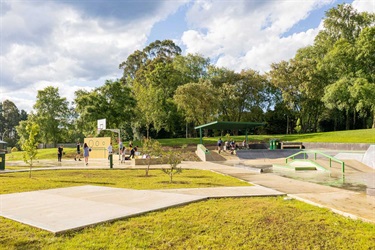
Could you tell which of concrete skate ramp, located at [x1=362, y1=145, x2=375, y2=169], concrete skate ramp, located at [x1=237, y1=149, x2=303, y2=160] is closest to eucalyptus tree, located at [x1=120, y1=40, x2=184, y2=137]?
concrete skate ramp, located at [x1=237, y1=149, x2=303, y2=160]

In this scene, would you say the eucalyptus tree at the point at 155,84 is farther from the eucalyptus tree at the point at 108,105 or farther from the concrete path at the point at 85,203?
the concrete path at the point at 85,203

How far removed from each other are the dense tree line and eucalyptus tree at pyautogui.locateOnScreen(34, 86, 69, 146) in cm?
16

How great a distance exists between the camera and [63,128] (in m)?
59.8

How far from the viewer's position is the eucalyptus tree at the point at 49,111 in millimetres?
55263

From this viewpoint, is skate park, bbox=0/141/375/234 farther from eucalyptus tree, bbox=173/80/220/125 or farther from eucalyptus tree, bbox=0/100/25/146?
eucalyptus tree, bbox=0/100/25/146

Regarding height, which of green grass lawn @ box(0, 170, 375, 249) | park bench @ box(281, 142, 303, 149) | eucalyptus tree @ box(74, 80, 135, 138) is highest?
eucalyptus tree @ box(74, 80, 135, 138)

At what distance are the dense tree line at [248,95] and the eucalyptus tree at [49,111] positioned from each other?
0.53 feet

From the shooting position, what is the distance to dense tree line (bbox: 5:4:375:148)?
39.3m

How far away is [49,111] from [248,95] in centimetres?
3495

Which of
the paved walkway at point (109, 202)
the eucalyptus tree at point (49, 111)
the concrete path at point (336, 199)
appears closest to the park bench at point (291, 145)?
the concrete path at point (336, 199)

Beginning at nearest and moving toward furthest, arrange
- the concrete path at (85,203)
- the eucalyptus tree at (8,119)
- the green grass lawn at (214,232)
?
the green grass lawn at (214,232) < the concrete path at (85,203) < the eucalyptus tree at (8,119)

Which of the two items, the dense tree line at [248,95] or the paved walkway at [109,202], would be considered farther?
the dense tree line at [248,95]

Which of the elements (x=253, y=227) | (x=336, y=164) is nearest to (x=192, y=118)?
(x=336, y=164)

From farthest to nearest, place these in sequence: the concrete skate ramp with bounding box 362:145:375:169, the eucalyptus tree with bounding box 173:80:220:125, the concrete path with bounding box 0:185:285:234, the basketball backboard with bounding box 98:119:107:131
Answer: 1. the eucalyptus tree with bounding box 173:80:220:125
2. the basketball backboard with bounding box 98:119:107:131
3. the concrete skate ramp with bounding box 362:145:375:169
4. the concrete path with bounding box 0:185:285:234
